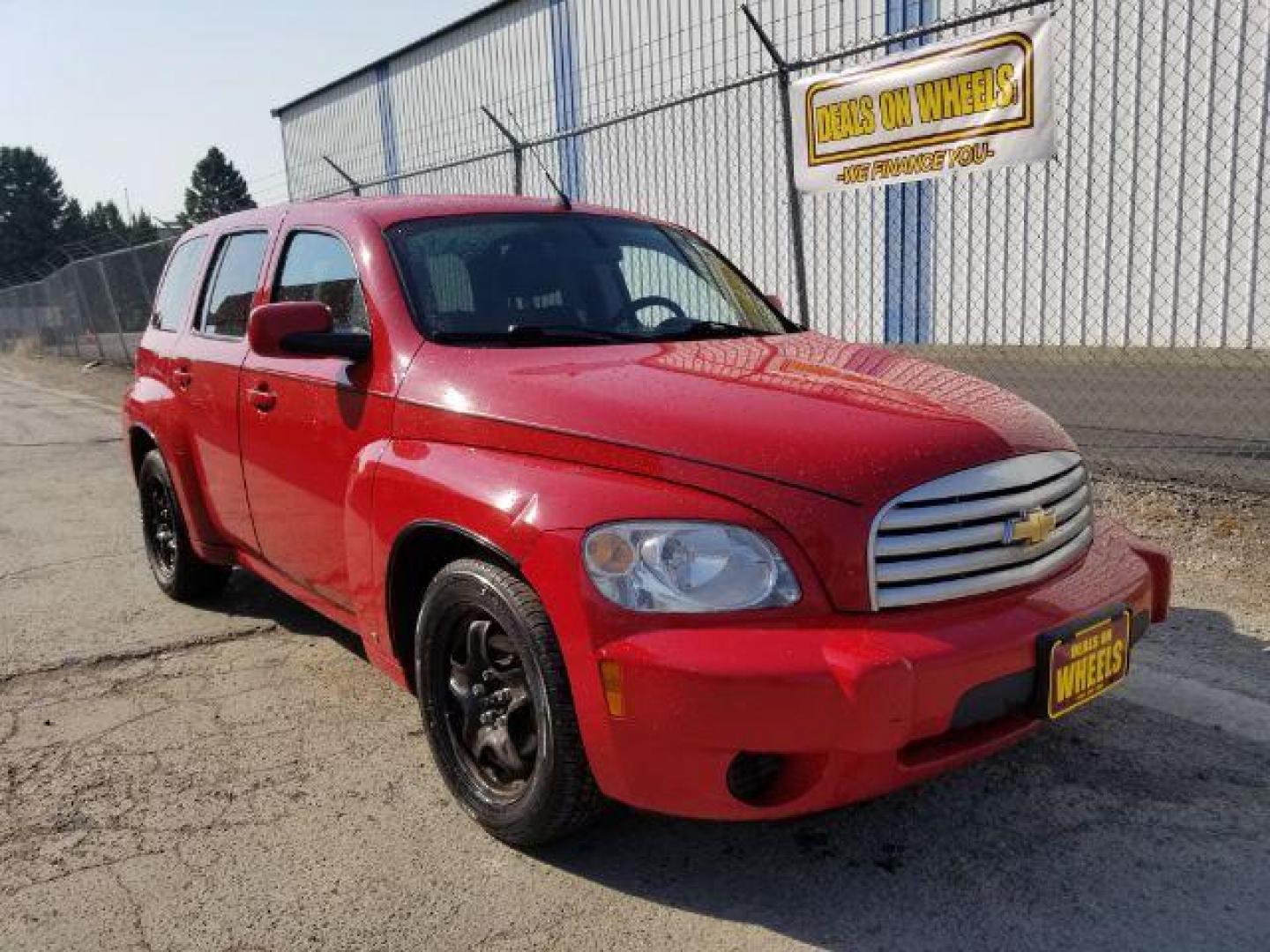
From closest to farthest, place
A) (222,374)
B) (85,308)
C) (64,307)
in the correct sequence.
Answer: (222,374), (85,308), (64,307)

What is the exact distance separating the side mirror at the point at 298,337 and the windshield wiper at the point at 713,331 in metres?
0.96

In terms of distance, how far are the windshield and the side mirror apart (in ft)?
0.75

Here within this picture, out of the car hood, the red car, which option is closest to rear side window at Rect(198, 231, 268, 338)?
the red car

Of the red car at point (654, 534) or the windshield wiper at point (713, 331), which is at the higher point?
the windshield wiper at point (713, 331)

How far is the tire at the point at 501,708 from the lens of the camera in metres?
2.46

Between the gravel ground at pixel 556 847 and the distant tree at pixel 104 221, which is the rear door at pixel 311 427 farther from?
the distant tree at pixel 104 221

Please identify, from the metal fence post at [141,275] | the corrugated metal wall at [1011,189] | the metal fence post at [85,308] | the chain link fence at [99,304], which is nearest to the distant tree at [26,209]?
the chain link fence at [99,304]

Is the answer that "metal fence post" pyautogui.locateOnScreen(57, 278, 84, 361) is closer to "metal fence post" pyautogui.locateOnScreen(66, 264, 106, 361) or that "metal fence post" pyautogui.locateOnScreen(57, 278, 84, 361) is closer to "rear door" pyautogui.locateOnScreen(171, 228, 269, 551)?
"metal fence post" pyautogui.locateOnScreen(66, 264, 106, 361)

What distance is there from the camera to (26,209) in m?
100

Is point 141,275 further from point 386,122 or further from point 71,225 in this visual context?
point 71,225

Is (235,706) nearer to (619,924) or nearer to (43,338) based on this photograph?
(619,924)

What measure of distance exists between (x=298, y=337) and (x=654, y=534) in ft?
4.94

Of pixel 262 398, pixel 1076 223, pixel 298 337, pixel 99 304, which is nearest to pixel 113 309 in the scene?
pixel 99 304

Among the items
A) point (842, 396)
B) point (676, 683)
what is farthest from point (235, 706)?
point (842, 396)
